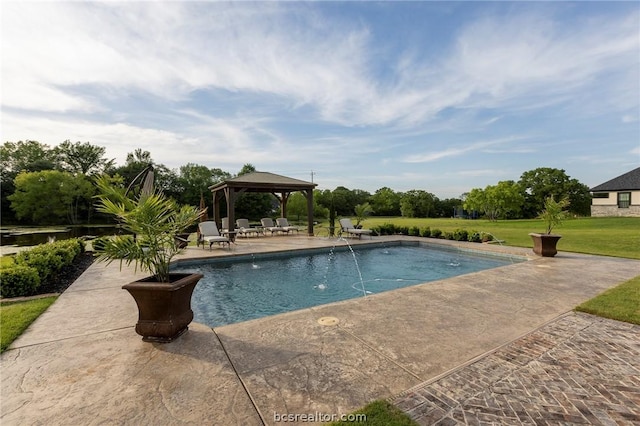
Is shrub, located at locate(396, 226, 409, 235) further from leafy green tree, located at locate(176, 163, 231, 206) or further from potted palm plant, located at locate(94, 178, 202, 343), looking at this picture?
leafy green tree, located at locate(176, 163, 231, 206)

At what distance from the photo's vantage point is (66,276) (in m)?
6.30

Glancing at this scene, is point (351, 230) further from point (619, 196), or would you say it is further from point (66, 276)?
point (619, 196)

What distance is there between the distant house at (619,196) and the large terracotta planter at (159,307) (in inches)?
1532

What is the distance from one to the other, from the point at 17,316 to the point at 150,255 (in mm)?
2367

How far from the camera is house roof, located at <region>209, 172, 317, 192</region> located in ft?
42.8

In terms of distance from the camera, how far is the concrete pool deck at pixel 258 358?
6.60 ft

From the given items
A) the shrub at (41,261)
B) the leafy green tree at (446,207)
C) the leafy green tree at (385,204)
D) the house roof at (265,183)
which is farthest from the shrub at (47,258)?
the leafy green tree at (446,207)

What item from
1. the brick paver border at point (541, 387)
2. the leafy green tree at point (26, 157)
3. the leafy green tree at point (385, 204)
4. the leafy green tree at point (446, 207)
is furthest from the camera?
the leafy green tree at point (385, 204)

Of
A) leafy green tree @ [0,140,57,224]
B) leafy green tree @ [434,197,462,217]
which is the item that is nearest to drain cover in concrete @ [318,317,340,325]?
leafy green tree @ [0,140,57,224]

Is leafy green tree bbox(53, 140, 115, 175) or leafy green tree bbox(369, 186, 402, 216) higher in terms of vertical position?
leafy green tree bbox(53, 140, 115, 175)

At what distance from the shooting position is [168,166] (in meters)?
38.5

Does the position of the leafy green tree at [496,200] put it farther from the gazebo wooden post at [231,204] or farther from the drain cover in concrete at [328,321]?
the drain cover in concrete at [328,321]

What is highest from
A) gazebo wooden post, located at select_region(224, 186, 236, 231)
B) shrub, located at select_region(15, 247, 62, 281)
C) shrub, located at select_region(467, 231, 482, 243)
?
gazebo wooden post, located at select_region(224, 186, 236, 231)

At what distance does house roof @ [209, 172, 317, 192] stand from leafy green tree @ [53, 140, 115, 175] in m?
35.1
